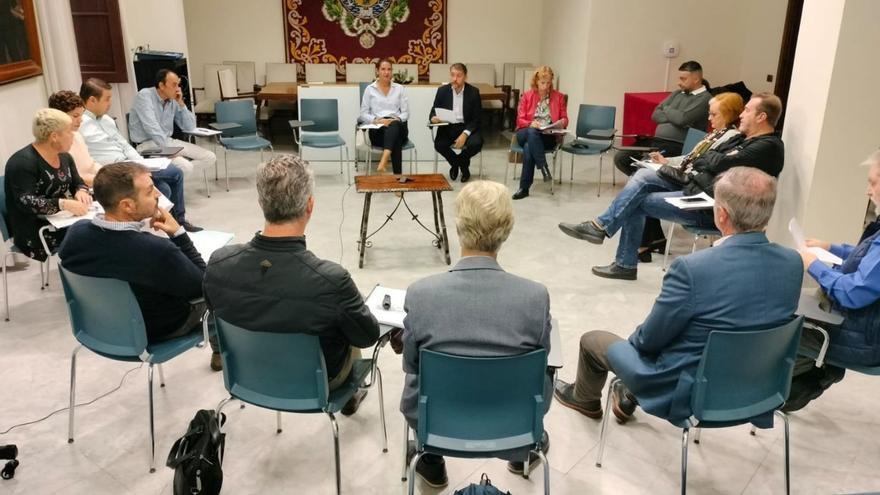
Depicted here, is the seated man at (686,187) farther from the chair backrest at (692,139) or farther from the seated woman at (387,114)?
the seated woman at (387,114)

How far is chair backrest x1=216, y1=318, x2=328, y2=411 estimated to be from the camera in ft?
7.52

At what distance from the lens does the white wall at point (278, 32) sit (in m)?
9.89

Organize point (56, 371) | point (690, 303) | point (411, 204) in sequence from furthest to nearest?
point (411, 204) → point (56, 371) → point (690, 303)

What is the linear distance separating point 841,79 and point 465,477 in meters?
3.34

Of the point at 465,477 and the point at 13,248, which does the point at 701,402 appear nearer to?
the point at 465,477

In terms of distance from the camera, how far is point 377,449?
2.94 metres

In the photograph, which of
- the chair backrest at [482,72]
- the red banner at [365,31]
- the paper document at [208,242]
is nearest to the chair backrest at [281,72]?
the red banner at [365,31]

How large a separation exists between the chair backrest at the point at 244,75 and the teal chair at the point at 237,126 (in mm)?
2939

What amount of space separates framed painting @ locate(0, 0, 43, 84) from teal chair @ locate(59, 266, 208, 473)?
2734mm

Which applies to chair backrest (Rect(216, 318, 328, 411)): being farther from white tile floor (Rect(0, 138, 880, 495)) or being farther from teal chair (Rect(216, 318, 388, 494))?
white tile floor (Rect(0, 138, 880, 495))

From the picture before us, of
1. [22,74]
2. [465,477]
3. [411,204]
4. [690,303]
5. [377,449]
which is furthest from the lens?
[411,204]

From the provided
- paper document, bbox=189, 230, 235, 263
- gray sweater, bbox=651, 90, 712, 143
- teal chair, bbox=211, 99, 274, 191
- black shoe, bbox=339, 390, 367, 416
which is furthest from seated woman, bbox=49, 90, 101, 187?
gray sweater, bbox=651, 90, 712, 143

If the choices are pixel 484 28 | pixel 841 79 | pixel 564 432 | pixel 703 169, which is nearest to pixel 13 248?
pixel 564 432

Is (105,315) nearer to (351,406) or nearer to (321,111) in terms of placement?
(351,406)
